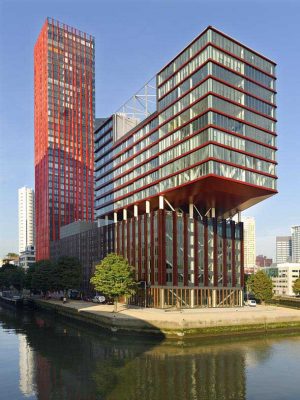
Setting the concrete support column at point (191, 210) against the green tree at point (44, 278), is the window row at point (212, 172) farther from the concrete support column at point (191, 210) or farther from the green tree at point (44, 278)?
the green tree at point (44, 278)

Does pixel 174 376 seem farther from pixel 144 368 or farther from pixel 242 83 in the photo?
pixel 242 83

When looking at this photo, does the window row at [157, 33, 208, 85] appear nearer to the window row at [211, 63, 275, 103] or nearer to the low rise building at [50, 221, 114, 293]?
the window row at [211, 63, 275, 103]

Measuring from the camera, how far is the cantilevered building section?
96812mm

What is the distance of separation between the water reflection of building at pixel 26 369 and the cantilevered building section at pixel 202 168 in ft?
128

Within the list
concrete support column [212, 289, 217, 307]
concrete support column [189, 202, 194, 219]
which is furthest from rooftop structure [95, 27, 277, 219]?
concrete support column [212, 289, 217, 307]

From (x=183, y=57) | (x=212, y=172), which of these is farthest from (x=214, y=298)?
(x=183, y=57)

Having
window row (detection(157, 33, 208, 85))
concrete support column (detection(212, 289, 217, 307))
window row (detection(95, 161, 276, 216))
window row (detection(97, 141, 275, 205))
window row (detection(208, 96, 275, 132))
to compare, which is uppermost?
window row (detection(157, 33, 208, 85))

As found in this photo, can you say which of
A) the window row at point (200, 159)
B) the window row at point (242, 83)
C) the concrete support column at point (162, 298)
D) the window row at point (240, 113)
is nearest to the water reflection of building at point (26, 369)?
the concrete support column at point (162, 298)

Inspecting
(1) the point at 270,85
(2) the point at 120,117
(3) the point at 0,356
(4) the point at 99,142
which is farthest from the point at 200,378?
(4) the point at 99,142

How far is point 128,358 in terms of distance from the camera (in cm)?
6369

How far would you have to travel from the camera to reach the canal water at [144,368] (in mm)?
48250

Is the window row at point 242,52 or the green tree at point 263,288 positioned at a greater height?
the window row at point 242,52

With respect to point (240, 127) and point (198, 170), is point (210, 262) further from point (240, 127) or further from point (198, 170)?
point (240, 127)

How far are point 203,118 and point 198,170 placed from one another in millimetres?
11324
